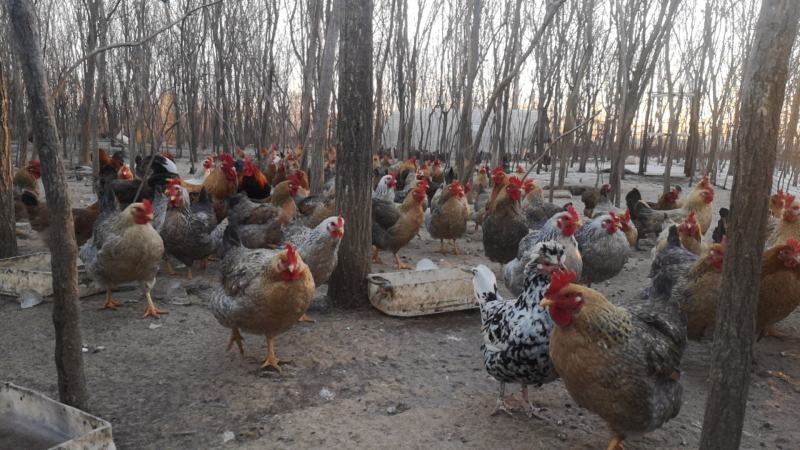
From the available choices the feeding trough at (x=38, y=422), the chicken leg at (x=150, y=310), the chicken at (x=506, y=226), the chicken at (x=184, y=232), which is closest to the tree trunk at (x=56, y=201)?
the feeding trough at (x=38, y=422)

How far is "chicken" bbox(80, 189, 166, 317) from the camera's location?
4473mm

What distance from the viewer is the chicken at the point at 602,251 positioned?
17.0 feet

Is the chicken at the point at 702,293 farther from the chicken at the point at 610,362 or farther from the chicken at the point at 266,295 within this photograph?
the chicken at the point at 266,295

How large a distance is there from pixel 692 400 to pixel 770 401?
53 centimetres

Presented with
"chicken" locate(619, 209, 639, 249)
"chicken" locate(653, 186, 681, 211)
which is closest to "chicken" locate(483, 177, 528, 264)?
"chicken" locate(619, 209, 639, 249)

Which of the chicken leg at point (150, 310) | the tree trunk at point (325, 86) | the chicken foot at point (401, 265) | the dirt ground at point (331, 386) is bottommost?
the dirt ground at point (331, 386)

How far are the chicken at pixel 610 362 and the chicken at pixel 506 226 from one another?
3.43 m

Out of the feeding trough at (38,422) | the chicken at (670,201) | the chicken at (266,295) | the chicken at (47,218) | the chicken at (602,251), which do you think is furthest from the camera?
the chicken at (670,201)

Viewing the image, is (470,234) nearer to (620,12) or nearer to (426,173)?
(426,173)

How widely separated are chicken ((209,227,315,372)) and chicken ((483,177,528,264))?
297 centimetres

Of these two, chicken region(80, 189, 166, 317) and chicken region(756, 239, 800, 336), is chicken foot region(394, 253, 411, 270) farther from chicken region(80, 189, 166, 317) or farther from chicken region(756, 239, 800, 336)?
chicken region(756, 239, 800, 336)

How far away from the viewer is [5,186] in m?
5.28

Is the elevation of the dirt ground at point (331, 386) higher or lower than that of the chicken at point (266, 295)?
lower

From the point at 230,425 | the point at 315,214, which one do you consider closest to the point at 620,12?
the point at 315,214
